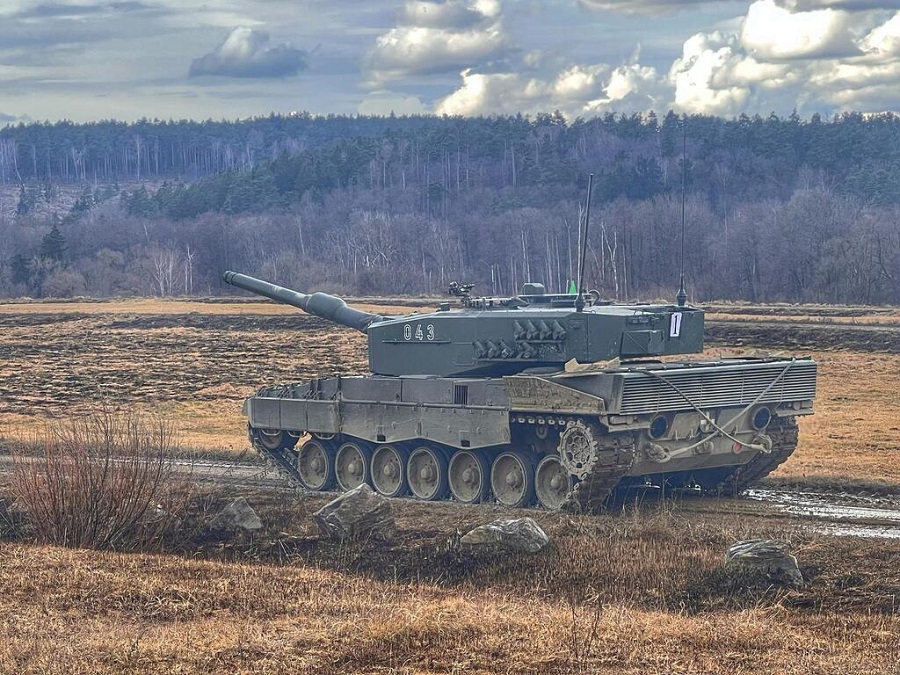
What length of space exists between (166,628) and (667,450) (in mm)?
9201

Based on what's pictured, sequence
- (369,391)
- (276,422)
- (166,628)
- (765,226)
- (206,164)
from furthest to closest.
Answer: (206,164) → (765,226) → (276,422) → (369,391) → (166,628)

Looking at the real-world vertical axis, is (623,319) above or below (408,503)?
above

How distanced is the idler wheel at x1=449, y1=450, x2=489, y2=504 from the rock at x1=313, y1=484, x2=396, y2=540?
303cm

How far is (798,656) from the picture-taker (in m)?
10.8

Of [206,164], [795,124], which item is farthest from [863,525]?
[206,164]

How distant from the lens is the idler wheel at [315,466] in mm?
23125

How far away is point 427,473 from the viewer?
2155cm

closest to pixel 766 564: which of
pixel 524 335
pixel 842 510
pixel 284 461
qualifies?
pixel 842 510

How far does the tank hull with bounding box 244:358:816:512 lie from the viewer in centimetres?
1866

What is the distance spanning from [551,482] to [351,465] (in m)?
4.48

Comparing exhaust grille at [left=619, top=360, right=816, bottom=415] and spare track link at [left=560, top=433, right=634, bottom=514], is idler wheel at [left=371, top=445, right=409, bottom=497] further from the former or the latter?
exhaust grille at [left=619, top=360, right=816, bottom=415]

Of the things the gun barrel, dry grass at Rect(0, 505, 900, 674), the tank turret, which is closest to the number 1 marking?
the tank turret

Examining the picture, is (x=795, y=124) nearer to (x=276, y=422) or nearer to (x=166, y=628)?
(x=276, y=422)

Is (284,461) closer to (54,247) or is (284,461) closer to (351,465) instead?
(351,465)
